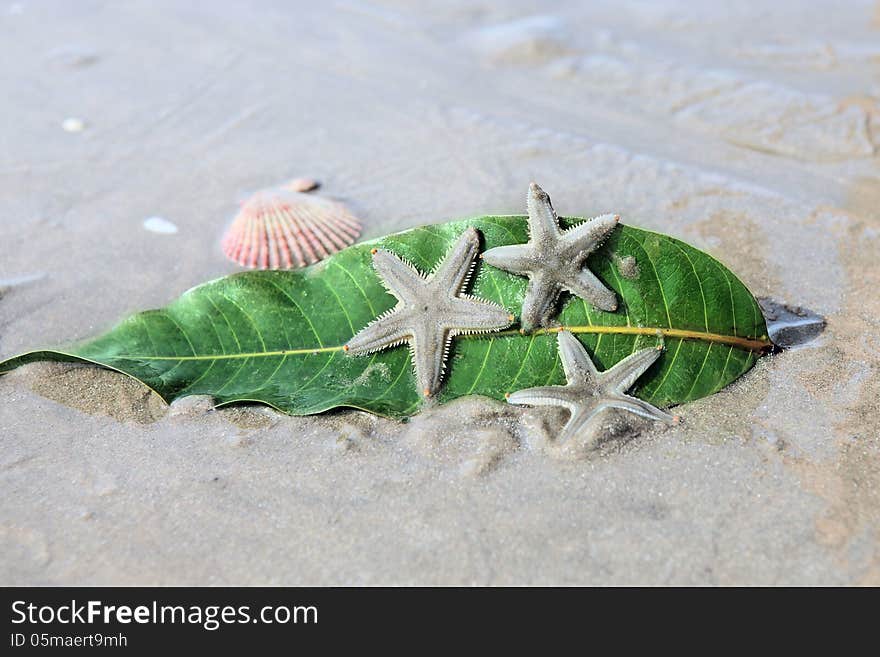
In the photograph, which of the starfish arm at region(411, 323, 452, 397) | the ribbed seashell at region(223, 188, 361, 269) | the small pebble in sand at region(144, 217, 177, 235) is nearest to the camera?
the starfish arm at region(411, 323, 452, 397)

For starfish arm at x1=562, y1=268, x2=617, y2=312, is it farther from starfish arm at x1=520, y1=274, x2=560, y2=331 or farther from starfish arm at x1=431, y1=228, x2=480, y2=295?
A: starfish arm at x1=431, y1=228, x2=480, y2=295

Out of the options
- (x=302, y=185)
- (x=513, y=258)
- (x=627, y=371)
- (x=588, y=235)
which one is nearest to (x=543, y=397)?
(x=627, y=371)

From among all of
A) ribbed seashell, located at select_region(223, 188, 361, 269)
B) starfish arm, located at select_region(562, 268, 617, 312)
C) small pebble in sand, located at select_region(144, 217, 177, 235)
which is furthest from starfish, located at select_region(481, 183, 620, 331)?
small pebble in sand, located at select_region(144, 217, 177, 235)

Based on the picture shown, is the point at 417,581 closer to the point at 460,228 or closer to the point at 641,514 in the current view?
the point at 641,514

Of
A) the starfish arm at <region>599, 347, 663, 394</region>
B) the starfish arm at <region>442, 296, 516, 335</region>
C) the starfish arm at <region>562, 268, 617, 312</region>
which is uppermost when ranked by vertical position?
the starfish arm at <region>562, 268, 617, 312</region>

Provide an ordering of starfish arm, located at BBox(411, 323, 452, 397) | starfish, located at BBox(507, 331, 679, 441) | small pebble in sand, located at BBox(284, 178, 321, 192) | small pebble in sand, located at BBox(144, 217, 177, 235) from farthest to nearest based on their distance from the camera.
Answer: small pebble in sand, located at BBox(284, 178, 321, 192) < small pebble in sand, located at BBox(144, 217, 177, 235) < starfish arm, located at BBox(411, 323, 452, 397) < starfish, located at BBox(507, 331, 679, 441)
